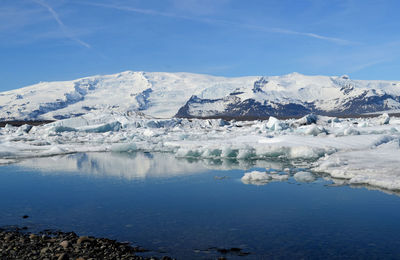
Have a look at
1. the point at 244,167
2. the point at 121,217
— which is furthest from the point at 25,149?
the point at 121,217

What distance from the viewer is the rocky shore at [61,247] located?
6023 millimetres

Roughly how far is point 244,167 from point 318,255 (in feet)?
32.9

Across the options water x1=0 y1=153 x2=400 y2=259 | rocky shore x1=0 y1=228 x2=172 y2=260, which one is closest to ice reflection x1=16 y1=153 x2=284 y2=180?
water x1=0 y1=153 x2=400 y2=259

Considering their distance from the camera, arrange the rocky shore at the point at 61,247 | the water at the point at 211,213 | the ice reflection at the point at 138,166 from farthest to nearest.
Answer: the ice reflection at the point at 138,166, the water at the point at 211,213, the rocky shore at the point at 61,247

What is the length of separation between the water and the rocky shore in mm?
385

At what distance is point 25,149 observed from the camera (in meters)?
24.4

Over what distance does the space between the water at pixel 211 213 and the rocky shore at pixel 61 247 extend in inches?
15.2

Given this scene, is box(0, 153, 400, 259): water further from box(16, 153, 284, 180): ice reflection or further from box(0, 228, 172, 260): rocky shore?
box(16, 153, 284, 180): ice reflection

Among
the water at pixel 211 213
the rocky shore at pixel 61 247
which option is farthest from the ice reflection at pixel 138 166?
A: the rocky shore at pixel 61 247

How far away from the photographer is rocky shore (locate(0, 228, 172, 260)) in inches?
237

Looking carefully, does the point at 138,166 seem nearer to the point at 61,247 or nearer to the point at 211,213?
the point at 211,213

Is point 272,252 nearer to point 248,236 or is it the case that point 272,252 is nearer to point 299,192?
point 248,236

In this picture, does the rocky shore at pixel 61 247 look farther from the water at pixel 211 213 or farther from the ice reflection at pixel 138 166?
the ice reflection at pixel 138 166

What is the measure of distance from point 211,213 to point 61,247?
3.40 metres
